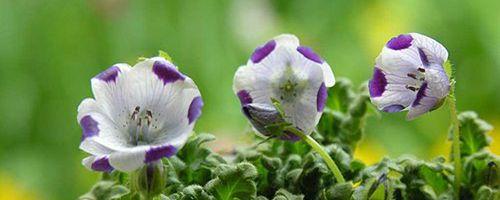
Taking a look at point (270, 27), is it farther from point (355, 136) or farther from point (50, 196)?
point (355, 136)

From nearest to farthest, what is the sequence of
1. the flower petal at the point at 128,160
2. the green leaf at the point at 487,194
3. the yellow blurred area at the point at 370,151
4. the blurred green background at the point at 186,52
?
1. the flower petal at the point at 128,160
2. the green leaf at the point at 487,194
3. the yellow blurred area at the point at 370,151
4. the blurred green background at the point at 186,52

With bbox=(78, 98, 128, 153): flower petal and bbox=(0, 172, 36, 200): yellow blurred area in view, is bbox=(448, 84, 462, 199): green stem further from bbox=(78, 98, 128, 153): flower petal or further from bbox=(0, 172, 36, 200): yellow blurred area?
bbox=(0, 172, 36, 200): yellow blurred area

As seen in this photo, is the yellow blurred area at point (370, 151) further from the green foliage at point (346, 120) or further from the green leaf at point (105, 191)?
the green leaf at point (105, 191)

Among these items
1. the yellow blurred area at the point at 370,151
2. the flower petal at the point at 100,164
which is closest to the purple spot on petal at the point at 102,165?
the flower petal at the point at 100,164

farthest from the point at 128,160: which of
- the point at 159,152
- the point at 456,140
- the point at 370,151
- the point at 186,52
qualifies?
the point at 186,52

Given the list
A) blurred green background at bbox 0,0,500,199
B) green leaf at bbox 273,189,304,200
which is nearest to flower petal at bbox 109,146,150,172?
green leaf at bbox 273,189,304,200

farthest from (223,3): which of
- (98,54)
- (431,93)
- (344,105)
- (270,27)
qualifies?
(431,93)

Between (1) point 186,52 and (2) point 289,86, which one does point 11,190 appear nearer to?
(1) point 186,52
